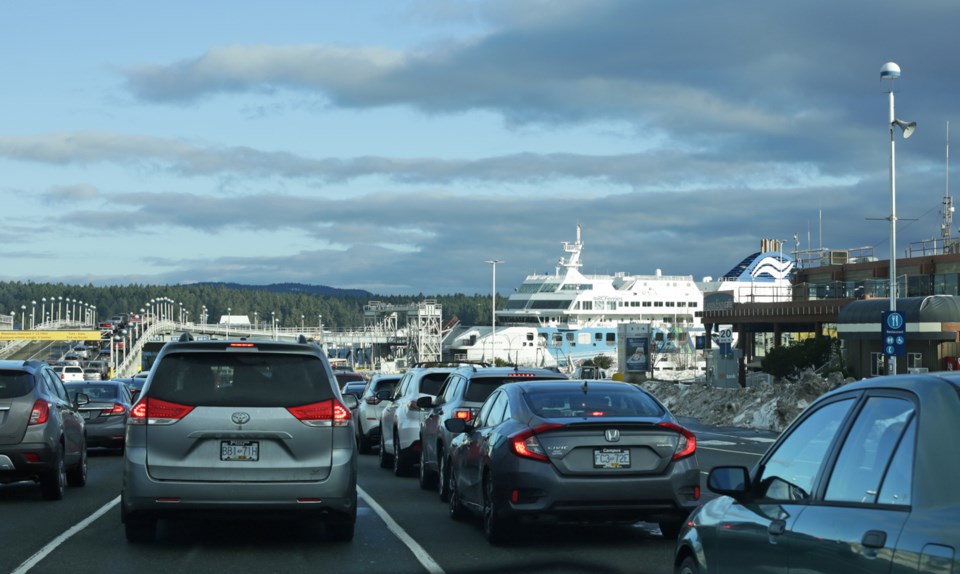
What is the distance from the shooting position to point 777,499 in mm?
5418

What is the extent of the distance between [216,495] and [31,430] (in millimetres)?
5171

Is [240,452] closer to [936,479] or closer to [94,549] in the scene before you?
[94,549]

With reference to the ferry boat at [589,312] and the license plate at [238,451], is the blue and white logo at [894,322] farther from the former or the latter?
the ferry boat at [589,312]

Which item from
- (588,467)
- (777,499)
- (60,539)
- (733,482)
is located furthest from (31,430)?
(777,499)

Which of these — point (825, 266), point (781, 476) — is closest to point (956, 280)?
point (825, 266)

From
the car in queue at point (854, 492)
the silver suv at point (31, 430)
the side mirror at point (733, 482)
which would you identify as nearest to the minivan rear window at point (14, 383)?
the silver suv at point (31, 430)

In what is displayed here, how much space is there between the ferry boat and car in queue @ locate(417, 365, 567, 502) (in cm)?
8341

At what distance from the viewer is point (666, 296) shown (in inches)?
4555

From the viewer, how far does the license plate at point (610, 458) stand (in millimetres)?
10570

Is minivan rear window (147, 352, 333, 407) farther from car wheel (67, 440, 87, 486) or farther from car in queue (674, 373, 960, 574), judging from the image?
car wheel (67, 440, 87, 486)

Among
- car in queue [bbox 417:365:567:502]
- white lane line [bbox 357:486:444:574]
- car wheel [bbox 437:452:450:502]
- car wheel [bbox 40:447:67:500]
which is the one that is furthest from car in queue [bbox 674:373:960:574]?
car wheel [bbox 40:447:67:500]

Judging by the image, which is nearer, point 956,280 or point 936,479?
point 936,479

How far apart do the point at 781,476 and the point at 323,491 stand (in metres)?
5.68

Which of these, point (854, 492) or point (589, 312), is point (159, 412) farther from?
point (589, 312)
